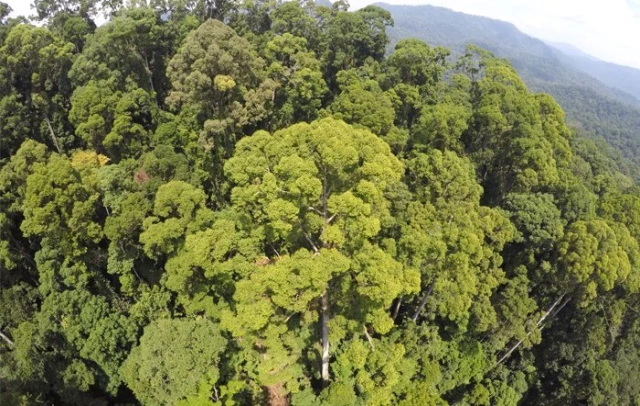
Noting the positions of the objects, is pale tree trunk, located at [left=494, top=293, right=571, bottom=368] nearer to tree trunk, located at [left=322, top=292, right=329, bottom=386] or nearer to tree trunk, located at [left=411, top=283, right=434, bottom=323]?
tree trunk, located at [left=411, top=283, right=434, bottom=323]

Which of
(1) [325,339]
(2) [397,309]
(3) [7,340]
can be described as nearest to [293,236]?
(1) [325,339]

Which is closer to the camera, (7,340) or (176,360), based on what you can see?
(176,360)

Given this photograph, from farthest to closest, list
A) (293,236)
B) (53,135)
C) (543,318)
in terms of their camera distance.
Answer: (53,135)
(543,318)
(293,236)

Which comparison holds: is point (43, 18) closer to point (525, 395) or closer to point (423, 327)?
point (423, 327)

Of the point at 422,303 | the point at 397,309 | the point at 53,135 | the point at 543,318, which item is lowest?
the point at 543,318

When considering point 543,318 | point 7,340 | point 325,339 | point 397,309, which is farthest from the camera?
point 543,318

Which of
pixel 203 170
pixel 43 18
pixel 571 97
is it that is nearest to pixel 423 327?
pixel 203 170

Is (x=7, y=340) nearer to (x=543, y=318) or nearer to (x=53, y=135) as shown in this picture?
(x=53, y=135)
